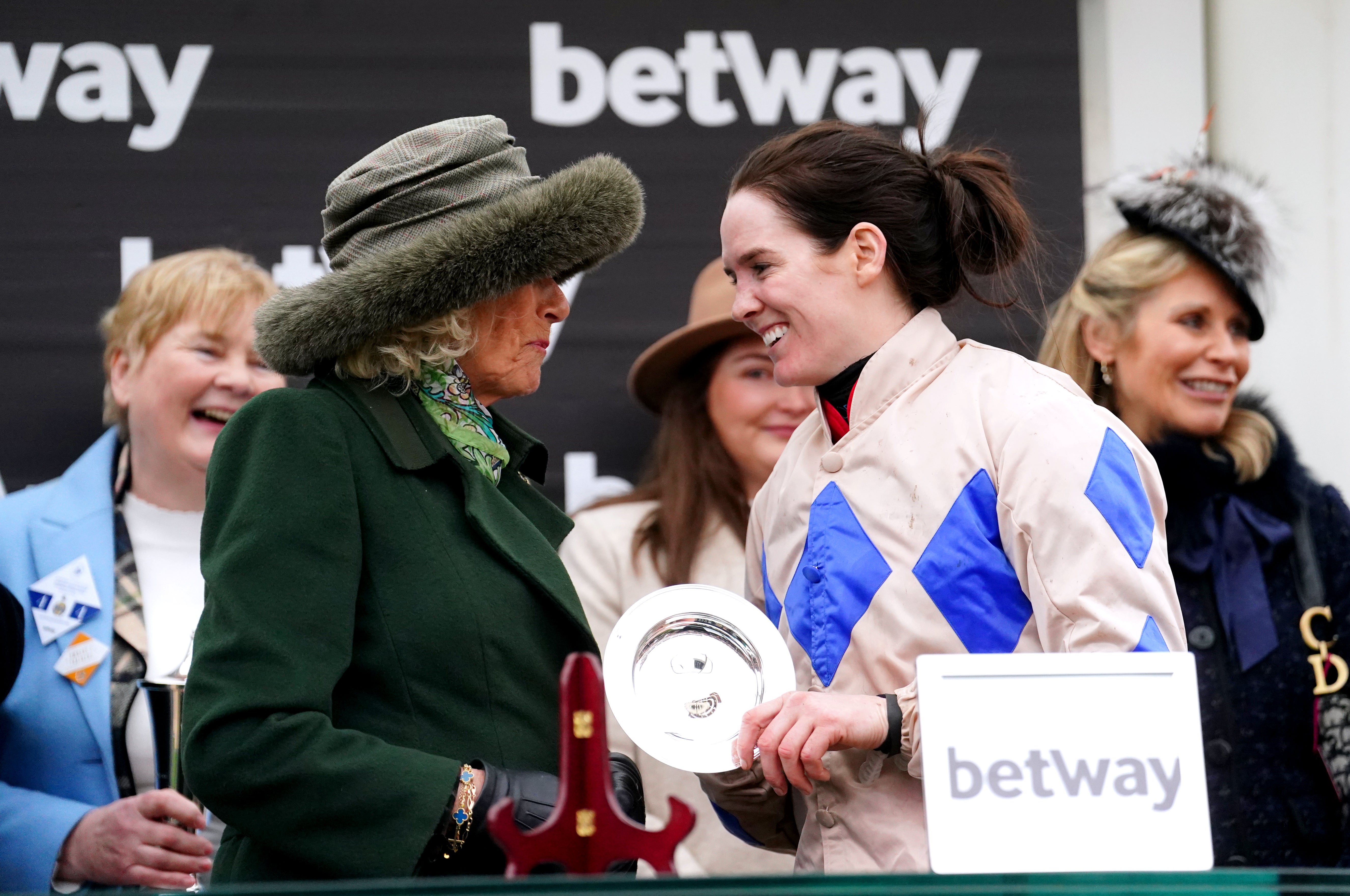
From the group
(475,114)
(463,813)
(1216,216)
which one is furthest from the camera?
(475,114)

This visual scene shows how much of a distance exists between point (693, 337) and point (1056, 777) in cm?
237

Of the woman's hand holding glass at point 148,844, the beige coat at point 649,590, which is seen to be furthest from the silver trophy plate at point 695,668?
the beige coat at point 649,590

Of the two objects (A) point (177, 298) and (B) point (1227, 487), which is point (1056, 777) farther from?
(A) point (177, 298)

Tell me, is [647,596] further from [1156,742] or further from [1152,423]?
[1152,423]

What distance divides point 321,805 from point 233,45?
267cm

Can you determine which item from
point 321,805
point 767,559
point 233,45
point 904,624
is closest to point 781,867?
point 767,559

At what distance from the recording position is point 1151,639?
1962mm

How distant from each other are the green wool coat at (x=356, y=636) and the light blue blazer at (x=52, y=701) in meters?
1.11

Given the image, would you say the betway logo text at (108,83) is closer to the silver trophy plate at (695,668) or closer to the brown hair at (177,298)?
the brown hair at (177,298)

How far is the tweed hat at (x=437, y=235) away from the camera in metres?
2.16

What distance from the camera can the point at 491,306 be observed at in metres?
2.36

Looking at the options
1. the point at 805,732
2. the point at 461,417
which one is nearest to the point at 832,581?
the point at 805,732

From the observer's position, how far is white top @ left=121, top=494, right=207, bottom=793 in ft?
10.6

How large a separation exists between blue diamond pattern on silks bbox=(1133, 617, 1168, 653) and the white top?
200 cm
